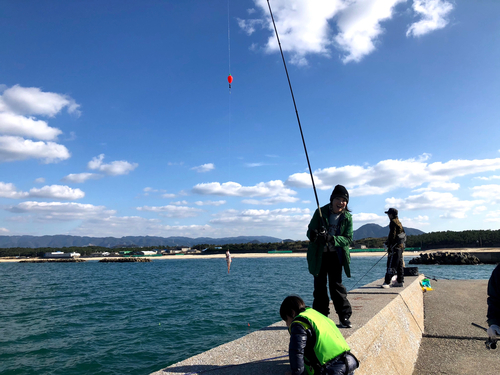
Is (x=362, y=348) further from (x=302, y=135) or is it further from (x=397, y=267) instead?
(x=397, y=267)

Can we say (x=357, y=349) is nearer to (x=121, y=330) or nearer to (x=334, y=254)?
(x=334, y=254)

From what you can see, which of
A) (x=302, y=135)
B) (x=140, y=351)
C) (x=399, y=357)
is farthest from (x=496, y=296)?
(x=140, y=351)

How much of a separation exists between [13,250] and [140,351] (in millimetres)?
191674

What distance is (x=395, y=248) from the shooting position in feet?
28.8

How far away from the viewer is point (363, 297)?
22.8ft

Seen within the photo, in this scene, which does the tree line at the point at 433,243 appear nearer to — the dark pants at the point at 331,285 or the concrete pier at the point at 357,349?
the concrete pier at the point at 357,349

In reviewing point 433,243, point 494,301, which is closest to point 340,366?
point 494,301

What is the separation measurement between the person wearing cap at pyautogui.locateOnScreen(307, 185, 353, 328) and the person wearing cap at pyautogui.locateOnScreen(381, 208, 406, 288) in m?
4.88

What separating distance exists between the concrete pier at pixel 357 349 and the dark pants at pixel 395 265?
2.94 m

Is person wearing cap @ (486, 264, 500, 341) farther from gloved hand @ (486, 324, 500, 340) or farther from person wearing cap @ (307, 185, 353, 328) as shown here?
person wearing cap @ (307, 185, 353, 328)

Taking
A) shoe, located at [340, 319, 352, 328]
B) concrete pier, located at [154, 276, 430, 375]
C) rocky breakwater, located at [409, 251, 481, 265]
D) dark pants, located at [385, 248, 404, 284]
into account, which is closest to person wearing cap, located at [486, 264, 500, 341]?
concrete pier, located at [154, 276, 430, 375]

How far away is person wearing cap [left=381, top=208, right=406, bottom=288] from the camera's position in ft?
28.3

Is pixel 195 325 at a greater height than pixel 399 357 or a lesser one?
lesser

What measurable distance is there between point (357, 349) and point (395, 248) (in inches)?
232
